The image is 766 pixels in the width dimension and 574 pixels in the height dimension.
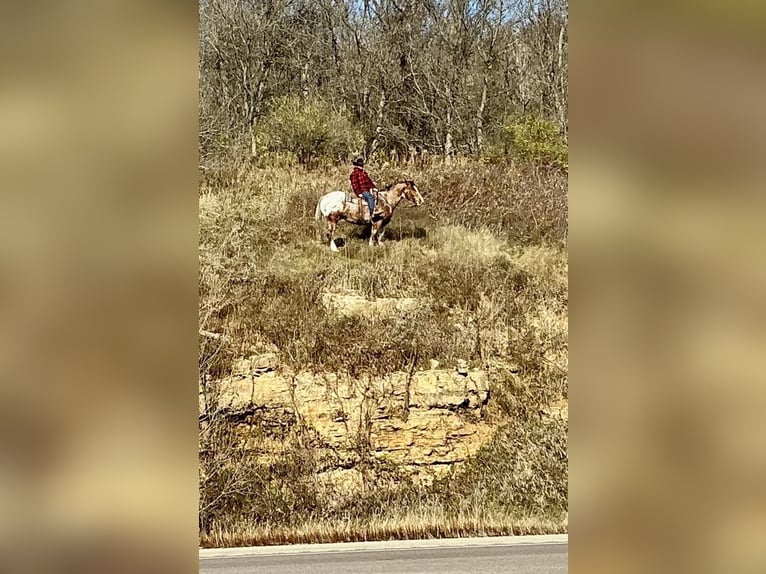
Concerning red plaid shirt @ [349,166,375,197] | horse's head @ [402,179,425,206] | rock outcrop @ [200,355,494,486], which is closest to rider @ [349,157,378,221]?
red plaid shirt @ [349,166,375,197]

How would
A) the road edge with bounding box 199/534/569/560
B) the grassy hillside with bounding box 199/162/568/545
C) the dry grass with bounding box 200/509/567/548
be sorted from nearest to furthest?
the road edge with bounding box 199/534/569/560 → the dry grass with bounding box 200/509/567/548 → the grassy hillside with bounding box 199/162/568/545

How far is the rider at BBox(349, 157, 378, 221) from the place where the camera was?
707cm

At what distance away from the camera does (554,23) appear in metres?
7.84

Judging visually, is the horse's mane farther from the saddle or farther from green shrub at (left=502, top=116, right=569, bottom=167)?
green shrub at (left=502, top=116, right=569, bottom=167)

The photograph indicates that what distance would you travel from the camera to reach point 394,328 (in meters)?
6.63

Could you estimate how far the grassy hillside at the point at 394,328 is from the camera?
6254mm

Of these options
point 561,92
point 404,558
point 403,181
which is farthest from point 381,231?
point 404,558

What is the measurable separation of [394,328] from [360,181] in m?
1.24

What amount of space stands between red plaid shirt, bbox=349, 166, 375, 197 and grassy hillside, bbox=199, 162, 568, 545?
129mm

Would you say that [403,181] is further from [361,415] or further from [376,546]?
[376,546]
